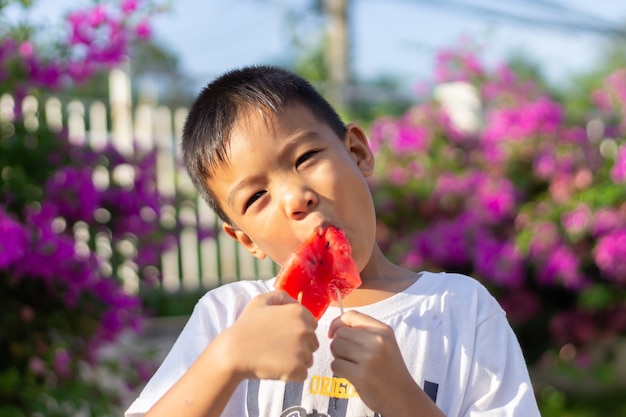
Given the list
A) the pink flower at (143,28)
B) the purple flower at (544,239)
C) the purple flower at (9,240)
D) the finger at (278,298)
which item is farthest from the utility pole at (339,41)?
the finger at (278,298)

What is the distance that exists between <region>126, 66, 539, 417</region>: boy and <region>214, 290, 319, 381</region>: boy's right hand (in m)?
0.07

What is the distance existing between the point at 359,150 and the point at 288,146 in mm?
318

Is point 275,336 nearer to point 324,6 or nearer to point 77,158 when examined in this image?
point 77,158

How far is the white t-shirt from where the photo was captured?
1799mm

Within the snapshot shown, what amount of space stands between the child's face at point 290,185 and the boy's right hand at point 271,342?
26 cm

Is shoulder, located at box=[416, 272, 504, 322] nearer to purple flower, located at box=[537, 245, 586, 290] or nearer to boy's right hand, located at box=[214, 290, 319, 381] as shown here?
boy's right hand, located at box=[214, 290, 319, 381]

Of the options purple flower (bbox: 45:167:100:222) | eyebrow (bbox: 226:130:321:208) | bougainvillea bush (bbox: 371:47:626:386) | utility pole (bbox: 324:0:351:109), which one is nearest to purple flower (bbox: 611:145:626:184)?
bougainvillea bush (bbox: 371:47:626:386)

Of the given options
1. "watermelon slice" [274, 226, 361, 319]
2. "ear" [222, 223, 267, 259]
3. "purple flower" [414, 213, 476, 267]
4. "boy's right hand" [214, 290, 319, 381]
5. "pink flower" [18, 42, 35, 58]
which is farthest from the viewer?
"purple flower" [414, 213, 476, 267]

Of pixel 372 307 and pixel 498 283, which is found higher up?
pixel 372 307

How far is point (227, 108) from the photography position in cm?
191

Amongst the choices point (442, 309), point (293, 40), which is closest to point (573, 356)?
point (442, 309)

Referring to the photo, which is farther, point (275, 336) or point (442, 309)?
point (442, 309)

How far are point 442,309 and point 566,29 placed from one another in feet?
52.9

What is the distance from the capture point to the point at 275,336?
4.99 ft
